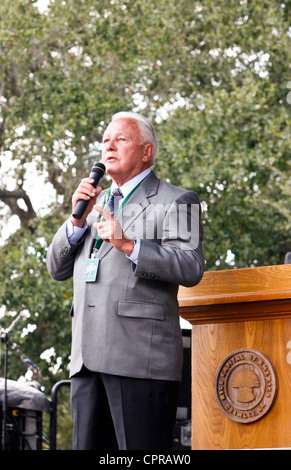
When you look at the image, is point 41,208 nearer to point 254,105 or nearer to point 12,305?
point 12,305

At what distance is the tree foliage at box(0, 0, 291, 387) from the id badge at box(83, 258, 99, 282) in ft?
19.5

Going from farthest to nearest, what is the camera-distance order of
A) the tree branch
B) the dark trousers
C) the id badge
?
1. the tree branch
2. the id badge
3. the dark trousers

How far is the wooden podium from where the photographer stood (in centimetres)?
234

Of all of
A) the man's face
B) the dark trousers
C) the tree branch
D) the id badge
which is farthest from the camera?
the tree branch

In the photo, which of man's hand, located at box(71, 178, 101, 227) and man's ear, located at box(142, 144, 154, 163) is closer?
man's hand, located at box(71, 178, 101, 227)

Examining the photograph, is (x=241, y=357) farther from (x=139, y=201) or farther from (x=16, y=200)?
(x=16, y=200)

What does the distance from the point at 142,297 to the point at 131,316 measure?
63mm

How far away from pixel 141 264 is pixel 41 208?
24.3 ft

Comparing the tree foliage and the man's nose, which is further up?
the tree foliage

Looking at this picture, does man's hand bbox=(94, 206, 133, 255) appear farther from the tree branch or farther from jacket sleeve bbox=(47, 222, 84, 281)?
the tree branch

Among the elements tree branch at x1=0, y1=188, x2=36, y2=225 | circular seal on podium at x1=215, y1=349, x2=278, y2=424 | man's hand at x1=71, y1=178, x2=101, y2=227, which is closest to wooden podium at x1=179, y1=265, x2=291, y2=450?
circular seal on podium at x1=215, y1=349, x2=278, y2=424

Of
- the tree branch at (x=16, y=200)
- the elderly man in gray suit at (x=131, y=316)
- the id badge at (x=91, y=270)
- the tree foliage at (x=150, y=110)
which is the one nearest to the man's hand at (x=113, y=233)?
the elderly man in gray suit at (x=131, y=316)

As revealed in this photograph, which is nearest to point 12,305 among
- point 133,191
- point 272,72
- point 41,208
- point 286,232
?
point 41,208

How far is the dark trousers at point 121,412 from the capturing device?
6.82ft
